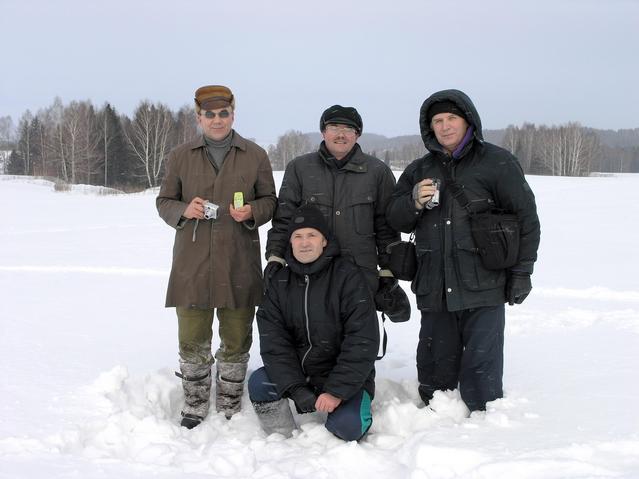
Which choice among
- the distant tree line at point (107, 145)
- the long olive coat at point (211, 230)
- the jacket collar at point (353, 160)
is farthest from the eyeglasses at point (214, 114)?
the distant tree line at point (107, 145)

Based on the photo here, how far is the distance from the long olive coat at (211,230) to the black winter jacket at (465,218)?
962 millimetres

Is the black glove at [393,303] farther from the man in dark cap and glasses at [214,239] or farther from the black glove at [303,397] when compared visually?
the man in dark cap and glasses at [214,239]

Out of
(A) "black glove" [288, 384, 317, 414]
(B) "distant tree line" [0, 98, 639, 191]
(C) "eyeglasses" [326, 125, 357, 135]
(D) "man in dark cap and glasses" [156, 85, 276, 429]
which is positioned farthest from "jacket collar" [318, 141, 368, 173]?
(B) "distant tree line" [0, 98, 639, 191]

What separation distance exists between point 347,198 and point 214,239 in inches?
35.1

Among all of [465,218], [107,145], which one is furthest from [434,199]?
[107,145]

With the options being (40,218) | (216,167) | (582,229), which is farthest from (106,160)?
(216,167)

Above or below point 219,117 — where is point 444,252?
below

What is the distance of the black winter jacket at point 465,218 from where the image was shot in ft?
10.8

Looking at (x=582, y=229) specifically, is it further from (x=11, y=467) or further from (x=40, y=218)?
(x=40, y=218)

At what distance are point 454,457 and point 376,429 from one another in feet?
2.72

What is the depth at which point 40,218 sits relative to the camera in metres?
16.4

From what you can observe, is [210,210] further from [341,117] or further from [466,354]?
[466,354]

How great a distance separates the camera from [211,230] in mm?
3584

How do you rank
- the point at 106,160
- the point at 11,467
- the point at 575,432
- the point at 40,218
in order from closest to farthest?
the point at 11,467 < the point at 575,432 < the point at 40,218 < the point at 106,160
